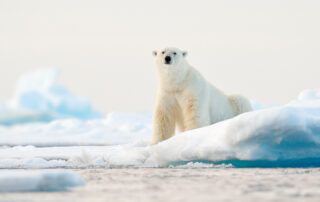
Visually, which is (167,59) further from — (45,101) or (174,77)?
(45,101)

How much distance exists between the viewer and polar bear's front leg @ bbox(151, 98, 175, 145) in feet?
22.4

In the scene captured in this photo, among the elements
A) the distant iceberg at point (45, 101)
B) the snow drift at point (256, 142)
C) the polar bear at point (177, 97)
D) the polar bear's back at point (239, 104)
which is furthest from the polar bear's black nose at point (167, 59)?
the distant iceberg at point (45, 101)

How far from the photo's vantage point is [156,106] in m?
6.90

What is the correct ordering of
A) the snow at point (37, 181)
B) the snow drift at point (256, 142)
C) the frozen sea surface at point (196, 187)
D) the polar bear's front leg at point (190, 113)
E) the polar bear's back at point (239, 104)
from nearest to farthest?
the frozen sea surface at point (196, 187), the snow at point (37, 181), the snow drift at point (256, 142), the polar bear's front leg at point (190, 113), the polar bear's back at point (239, 104)

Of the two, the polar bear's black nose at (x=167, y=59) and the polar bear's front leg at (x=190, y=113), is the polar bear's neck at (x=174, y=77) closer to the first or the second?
the polar bear's black nose at (x=167, y=59)

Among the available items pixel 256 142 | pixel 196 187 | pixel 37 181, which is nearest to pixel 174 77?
pixel 256 142

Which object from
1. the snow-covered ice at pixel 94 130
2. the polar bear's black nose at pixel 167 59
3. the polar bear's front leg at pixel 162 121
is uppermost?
the snow-covered ice at pixel 94 130

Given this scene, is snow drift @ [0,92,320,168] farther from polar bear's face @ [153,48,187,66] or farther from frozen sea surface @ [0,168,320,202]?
polar bear's face @ [153,48,187,66]

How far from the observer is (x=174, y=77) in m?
6.80

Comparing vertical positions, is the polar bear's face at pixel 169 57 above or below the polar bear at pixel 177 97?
above

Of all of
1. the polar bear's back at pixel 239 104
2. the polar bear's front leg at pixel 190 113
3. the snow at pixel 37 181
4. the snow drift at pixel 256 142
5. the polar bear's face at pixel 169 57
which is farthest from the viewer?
the polar bear's back at pixel 239 104

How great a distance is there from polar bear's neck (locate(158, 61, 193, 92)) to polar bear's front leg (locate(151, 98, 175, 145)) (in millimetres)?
269

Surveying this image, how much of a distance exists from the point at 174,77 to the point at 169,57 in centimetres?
28

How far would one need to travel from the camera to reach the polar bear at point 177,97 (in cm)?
671
